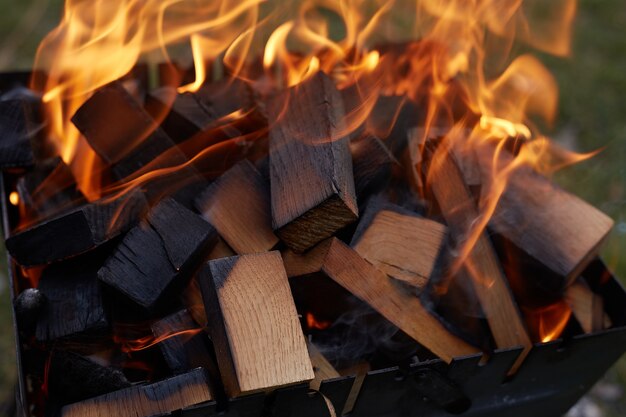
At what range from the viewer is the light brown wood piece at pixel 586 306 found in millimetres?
1951

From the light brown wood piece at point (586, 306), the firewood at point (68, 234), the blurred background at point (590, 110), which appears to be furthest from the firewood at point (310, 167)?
the blurred background at point (590, 110)

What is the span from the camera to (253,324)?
5.15 feet

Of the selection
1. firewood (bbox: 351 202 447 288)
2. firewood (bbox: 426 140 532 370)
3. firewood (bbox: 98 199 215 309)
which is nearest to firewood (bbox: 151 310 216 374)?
firewood (bbox: 98 199 215 309)

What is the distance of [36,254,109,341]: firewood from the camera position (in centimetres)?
169

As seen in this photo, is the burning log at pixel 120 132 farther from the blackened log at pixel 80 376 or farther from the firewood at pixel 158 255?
the blackened log at pixel 80 376

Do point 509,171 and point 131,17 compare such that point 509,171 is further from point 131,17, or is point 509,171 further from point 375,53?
point 131,17

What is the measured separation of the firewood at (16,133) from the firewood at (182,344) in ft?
2.59

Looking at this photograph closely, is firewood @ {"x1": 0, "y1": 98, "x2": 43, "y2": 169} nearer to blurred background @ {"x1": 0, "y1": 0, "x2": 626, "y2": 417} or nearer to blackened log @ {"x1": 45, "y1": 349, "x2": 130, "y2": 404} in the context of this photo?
blackened log @ {"x1": 45, "y1": 349, "x2": 130, "y2": 404}

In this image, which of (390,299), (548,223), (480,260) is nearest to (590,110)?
(548,223)

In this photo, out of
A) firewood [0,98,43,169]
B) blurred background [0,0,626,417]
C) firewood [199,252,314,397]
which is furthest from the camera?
blurred background [0,0,626,417]

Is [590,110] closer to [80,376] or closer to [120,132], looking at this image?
[120,132]

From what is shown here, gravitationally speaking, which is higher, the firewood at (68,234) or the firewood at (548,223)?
the firewood at (68,234)

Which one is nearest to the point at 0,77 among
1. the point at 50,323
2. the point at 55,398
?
the point at 50,323

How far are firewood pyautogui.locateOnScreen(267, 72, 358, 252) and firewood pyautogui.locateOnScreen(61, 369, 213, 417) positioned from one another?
0.43m
